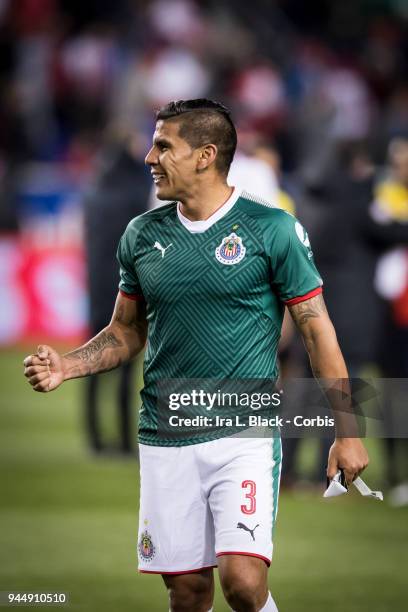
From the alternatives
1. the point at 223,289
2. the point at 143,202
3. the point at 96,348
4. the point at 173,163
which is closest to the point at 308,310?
the point at 223,289

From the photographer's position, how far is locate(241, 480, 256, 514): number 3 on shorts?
4.96 metres

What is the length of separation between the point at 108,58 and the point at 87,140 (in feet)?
4.76

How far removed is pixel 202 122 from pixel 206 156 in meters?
0.13

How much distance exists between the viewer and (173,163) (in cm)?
518

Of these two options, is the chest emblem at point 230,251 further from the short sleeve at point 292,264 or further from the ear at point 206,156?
the ear at point 206,156

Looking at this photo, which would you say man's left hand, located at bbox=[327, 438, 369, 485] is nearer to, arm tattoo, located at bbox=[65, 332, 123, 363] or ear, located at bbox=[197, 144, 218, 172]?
arm tattoo, located at bbox=[65, 332, 123, 363]

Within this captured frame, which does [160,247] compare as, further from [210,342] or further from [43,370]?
[43,370]

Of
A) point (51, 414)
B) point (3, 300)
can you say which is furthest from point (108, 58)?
point (51, 414)

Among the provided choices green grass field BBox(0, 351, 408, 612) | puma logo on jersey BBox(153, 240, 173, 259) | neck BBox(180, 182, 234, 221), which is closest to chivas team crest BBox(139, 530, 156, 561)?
puma logo on jersey BBox(153, 240, 173, 259)

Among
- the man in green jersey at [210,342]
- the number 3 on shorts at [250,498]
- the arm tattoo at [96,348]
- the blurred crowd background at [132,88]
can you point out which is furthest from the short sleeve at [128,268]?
the blurred crowd background at [132,88]

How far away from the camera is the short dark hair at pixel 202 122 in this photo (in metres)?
5.18

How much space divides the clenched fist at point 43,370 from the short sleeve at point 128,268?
1.68 feet

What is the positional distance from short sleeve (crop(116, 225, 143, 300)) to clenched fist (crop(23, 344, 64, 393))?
51 cm

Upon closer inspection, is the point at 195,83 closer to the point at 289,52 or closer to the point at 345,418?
the point at 289,52
